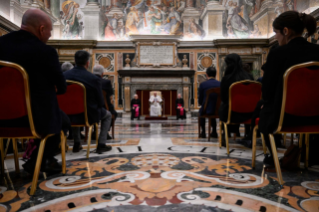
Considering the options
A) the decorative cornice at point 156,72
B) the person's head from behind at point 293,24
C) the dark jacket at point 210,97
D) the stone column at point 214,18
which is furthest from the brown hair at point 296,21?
the stone column at point 214,18

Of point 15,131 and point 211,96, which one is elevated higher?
point 211,96

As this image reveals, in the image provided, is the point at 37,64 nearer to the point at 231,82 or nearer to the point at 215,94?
the point at 231,82

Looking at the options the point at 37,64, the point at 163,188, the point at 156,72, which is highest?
the point at 156,72

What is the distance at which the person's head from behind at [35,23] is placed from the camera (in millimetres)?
→ 1566

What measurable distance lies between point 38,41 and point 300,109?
1.77m

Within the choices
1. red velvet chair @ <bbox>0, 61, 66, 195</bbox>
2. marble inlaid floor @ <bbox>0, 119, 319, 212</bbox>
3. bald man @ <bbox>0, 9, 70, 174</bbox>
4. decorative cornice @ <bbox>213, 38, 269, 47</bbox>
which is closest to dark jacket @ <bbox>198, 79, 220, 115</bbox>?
marble inlaid floor @ <bbox>0, 119, 319, 212</bbox>

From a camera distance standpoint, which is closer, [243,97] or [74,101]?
[74,101]

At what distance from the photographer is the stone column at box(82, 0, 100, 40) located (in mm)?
11734

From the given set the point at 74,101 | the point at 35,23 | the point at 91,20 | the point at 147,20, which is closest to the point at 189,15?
the point at 147,20

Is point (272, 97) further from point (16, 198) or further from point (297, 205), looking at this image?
point (16, 198)

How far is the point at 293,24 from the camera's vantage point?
164 centimetres

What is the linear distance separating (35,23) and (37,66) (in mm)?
322

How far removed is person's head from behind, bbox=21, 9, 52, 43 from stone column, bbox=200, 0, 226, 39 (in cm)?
1099

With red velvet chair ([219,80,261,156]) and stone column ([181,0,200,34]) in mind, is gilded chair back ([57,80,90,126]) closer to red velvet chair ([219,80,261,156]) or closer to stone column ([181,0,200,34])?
red velvet chair ([219,80,261,156])
